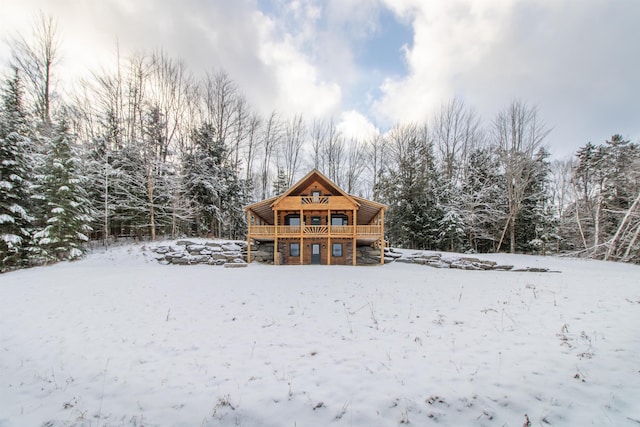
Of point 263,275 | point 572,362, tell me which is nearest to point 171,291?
point 263,275

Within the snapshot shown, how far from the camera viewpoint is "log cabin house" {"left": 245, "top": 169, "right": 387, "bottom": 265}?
1775 centimetres

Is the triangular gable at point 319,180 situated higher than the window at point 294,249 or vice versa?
the triangular gable at point 319,180

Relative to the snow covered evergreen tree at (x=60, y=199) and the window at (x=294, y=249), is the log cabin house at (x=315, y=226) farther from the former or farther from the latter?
the snow covered evergreen tree at (x=60, y=199)

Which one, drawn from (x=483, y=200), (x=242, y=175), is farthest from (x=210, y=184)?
(x=483, y=200)

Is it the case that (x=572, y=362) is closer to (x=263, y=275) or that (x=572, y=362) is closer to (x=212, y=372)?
(x=212, y=372)

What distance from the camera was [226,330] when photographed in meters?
6.18

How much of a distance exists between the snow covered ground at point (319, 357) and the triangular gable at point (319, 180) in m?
9.03

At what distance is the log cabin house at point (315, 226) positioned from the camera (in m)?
17.8

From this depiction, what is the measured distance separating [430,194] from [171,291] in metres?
24.1

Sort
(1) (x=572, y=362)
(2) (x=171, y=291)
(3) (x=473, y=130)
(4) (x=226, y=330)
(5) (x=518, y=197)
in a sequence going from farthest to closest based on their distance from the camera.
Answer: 1. (3) (x=473, y=130)
2. (5) (x=518, y=197)
3. (2) (x=171, y=291)
4. (4) (x=226, y=330)
5. (1) (x=572, y=362)

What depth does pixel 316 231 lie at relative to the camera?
60.5 ft

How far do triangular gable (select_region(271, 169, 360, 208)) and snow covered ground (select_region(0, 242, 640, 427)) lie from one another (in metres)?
9.03

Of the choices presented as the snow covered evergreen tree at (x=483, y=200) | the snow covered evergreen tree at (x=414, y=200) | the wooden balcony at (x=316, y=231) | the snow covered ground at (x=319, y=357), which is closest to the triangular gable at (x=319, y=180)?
the wooden balcony at (x=316, y=231)

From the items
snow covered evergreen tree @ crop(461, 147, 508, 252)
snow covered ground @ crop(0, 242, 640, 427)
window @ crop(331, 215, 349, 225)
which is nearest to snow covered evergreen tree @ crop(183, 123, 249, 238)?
window @ crop(331, 215, 349, 225)
